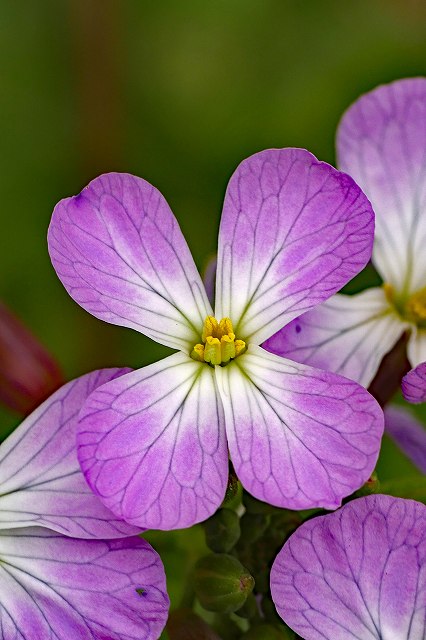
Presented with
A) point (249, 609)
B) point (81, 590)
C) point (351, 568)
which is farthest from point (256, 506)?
point (81, 590)

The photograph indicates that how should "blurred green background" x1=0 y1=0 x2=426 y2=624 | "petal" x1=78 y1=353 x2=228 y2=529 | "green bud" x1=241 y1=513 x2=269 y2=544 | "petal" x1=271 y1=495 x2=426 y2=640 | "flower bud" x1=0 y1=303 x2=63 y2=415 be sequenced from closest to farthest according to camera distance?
"petal" x1=78 y1=353 x2=228 y2=529 < "petal" x1=271 y1=495 x2=426 y2=640 < "green bud" x1=241 y1=513 x2=269 y2=544 < "flower bud" x1=0 y1=303 x2=63 y2=415 < "blurred green background" x1=0 y1=0 x2=426 y2=624

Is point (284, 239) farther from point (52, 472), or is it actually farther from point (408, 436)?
point (408, 436)

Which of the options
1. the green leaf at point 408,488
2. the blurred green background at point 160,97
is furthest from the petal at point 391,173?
the blurred green background at point 160,97

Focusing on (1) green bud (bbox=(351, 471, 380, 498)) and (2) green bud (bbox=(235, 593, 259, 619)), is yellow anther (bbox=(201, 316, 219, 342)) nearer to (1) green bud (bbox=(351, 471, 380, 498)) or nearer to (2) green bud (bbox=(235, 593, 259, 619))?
(1) green bud (bbox=(351, 471, 380, 498))

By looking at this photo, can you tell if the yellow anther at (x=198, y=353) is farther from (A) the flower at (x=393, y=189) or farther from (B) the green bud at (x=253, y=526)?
(A) the flower at (x=393, y=189)

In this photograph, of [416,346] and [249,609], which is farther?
[416,346]

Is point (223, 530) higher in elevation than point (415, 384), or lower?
lower

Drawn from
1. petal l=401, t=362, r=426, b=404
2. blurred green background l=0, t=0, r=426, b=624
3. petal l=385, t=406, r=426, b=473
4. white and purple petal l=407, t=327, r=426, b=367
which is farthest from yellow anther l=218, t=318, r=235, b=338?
blurred green background l=0, t=0, r=426, b=624
